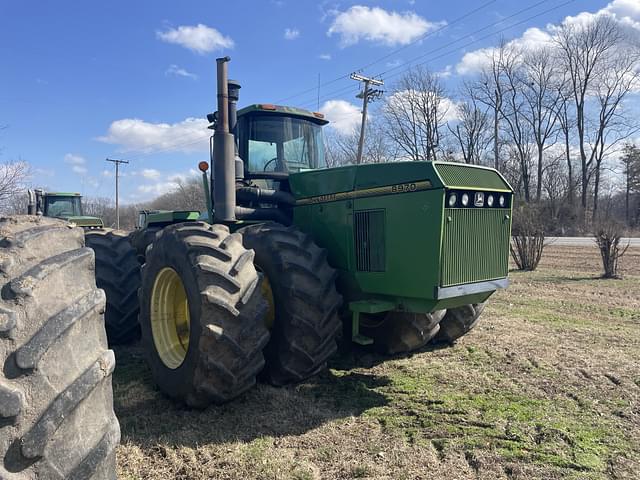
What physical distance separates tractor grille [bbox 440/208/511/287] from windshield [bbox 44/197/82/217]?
14.6m

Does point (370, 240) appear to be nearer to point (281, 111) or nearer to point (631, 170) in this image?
point (281, 111)

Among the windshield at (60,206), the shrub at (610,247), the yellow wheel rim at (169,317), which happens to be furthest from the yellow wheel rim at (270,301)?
the windshield at (60,206)

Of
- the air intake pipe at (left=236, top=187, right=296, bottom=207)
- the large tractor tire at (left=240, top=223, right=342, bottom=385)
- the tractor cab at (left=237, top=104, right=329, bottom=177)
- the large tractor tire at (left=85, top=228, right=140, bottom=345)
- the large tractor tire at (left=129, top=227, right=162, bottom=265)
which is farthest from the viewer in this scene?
the large tractor tire at (left=129, top=227, right=162, bottom=265)

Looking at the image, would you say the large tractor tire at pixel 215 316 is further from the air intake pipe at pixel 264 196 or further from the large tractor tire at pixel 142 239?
the large tractor tire at pixel 142 239

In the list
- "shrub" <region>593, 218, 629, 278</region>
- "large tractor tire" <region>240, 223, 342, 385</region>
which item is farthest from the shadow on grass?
"shrub" <region>593, 218, 629, 278</region>

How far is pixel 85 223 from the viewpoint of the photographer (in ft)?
40.5

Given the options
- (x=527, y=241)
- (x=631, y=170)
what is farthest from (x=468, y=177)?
(x=631, y=170)

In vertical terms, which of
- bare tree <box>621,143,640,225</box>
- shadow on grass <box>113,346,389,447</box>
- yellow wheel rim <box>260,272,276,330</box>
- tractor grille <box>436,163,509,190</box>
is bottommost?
shadow on grass <box>113,346,389,447</box>

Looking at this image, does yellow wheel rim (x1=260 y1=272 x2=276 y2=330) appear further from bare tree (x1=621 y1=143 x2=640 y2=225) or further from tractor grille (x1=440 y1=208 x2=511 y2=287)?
bare tree (x1=621 y1=143 x2=640 y2=225)

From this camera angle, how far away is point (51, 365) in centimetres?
156

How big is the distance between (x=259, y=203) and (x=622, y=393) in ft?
13.2

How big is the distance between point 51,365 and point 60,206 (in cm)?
1596

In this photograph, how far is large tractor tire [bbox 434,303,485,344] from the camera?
5.53m

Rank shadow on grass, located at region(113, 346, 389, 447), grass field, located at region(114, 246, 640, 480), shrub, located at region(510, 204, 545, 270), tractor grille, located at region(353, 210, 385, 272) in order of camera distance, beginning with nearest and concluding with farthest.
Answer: grass field, located at region(114, 246, 640, 480)
shadow on grass, located at region(113, 346, 389, 447)
tractor grille, located at region(353, 210, 385, 272)
shrub, located at region(510, 204, 545, 270)
